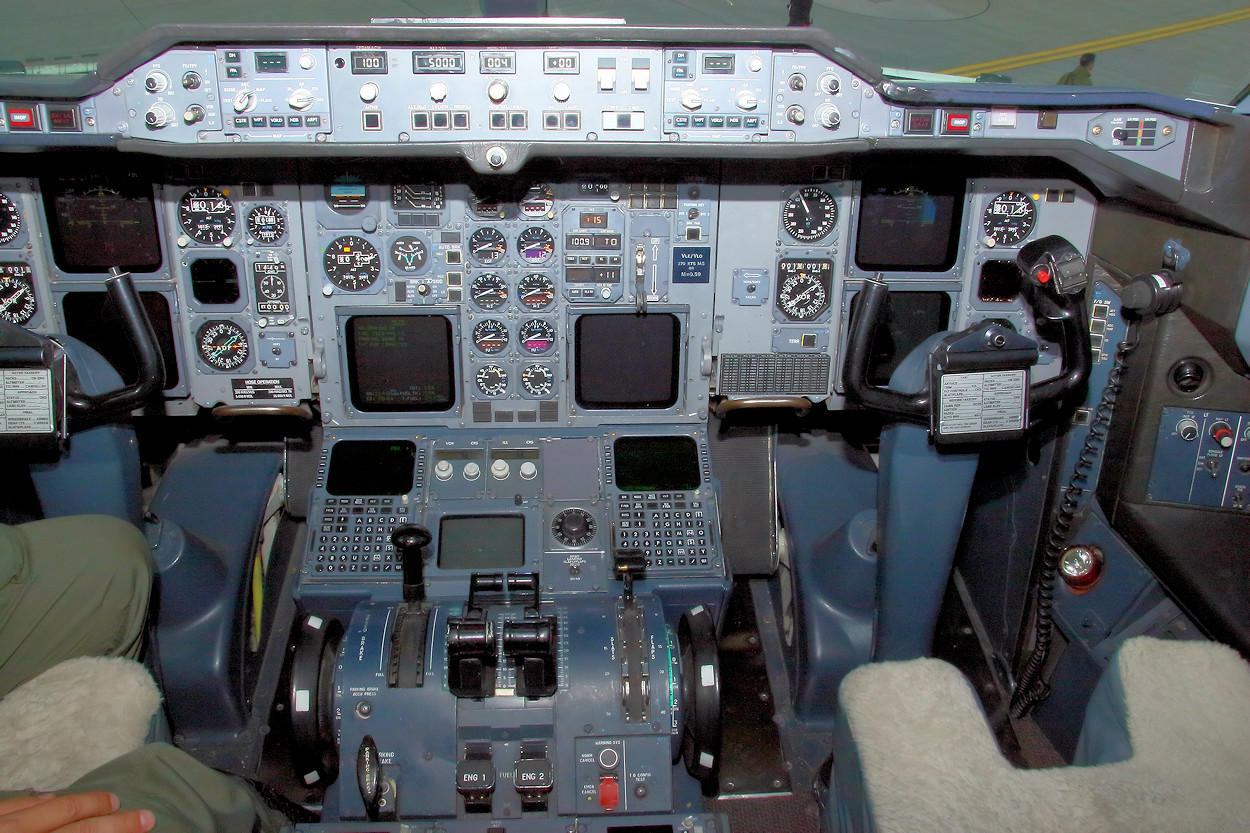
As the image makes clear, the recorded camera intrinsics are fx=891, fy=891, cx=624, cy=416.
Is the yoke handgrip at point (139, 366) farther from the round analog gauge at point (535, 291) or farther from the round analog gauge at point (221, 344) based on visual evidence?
the round analog gauge at point (535, 291)

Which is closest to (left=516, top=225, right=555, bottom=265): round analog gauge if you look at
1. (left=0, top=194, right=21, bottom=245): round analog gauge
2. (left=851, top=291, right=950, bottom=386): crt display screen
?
(left=851, top=291, right=950, bottom=386): crt display screen

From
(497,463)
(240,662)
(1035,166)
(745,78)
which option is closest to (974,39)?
(1035,166)

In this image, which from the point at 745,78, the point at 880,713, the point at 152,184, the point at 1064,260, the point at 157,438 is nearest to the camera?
the point at 880,713

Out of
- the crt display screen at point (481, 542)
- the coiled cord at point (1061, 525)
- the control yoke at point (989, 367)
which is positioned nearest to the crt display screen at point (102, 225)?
the crt display screen at point (481, 542)

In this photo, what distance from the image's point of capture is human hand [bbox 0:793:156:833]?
1.09 m

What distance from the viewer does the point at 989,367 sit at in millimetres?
2777

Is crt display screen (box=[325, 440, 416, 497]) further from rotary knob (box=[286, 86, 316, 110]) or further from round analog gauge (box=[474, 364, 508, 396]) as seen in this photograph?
rotary knob (box=[286, 86, 316, 110])

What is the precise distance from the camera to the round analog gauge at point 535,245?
3.51 m

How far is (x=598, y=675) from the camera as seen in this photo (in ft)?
9.18

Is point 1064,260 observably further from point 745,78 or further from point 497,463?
point 497,463

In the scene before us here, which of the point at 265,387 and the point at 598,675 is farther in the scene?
the point at 265,387

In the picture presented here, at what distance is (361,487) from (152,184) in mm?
1384

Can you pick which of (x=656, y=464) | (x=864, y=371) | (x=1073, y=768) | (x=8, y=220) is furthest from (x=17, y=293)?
(x=1073, y=768)

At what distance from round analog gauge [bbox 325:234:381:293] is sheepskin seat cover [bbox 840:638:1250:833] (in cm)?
269
